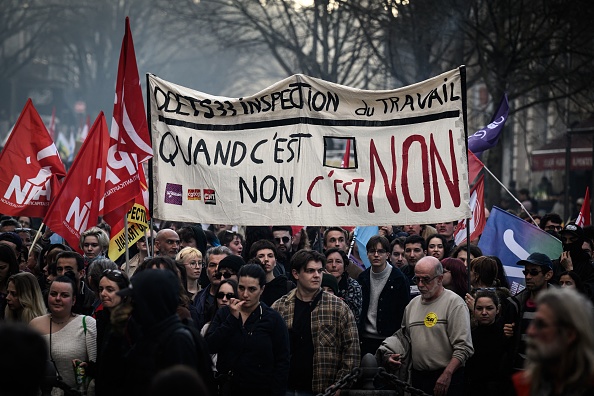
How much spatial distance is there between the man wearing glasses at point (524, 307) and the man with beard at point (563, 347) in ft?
11.5

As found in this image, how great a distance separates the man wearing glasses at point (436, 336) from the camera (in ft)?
25.1

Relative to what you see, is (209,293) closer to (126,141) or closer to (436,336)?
(126,141)

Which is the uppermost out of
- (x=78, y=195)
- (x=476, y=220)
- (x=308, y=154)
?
(x=308, y=154)

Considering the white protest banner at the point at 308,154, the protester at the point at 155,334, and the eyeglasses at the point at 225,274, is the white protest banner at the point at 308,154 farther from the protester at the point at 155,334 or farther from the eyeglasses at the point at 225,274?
the protester at the point at 155,334

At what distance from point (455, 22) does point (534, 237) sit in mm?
14872

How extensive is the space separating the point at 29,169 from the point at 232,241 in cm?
225

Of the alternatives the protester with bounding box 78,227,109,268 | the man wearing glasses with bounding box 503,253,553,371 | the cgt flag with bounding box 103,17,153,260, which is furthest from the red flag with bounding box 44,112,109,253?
the man wearing glasses with bounding box 503,253,553,371

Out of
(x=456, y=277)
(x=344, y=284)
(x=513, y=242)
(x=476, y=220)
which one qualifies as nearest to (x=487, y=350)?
(x=456, y=277)

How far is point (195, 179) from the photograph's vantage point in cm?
877

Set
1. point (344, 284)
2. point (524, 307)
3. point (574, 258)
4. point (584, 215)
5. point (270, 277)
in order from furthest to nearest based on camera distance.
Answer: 1. point (584, 215)
2. point (574, 258)
3. point (344, 284)
4. point (270, 277)
5. point (524, 307)

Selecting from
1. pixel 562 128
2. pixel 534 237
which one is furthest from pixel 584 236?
pixel 562 128

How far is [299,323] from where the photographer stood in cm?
774

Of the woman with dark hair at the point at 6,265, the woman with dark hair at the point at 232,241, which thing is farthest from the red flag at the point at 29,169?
the woman with dark hair at the point at 6,265

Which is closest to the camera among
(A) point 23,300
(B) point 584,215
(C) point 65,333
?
(C) point 65,333
